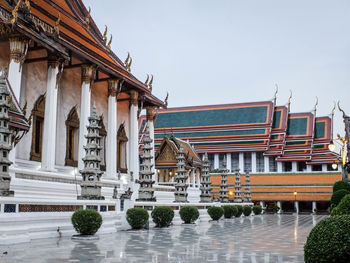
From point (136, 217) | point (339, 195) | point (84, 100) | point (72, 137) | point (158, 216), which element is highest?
point (84, 100)

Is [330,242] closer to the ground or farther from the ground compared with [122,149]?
closer to the ground

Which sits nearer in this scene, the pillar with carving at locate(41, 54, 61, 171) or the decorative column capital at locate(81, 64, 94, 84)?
the pillar with carving at locate(41, 54, 61, 171)

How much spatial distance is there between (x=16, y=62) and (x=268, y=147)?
113 feet

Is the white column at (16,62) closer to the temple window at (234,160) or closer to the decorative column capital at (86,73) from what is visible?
the decorative column capital at (86,73)

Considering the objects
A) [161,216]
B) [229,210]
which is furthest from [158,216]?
[229,210]

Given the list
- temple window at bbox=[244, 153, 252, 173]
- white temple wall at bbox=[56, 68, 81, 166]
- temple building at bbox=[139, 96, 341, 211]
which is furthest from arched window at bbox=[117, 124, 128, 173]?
temple window at bbox=[244, 153, 252, 173]

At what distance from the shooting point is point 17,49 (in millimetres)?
17250

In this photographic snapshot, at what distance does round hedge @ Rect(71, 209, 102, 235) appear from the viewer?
12328 mm

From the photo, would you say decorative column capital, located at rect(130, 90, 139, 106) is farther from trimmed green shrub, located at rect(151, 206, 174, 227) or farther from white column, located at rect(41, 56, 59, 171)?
trimmed green shrub, located at rect(151, 206, 174, 227)

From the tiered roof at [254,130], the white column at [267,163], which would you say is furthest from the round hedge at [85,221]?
the white column at [267,163]

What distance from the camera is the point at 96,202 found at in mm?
15031

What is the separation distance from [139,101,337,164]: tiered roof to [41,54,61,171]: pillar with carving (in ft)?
83.9

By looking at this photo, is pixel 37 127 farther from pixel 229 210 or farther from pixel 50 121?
pixel 229 210

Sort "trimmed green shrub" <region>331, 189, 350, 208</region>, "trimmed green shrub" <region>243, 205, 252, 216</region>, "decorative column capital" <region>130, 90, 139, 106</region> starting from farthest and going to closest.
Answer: "trimmed green shrub" <region>243, 205, 252, 216</region>, "decorative column capital" <region>130, 90, 139, 106</region>, "trimmed green shrub" <region>331, 189, 350, 208</region>
